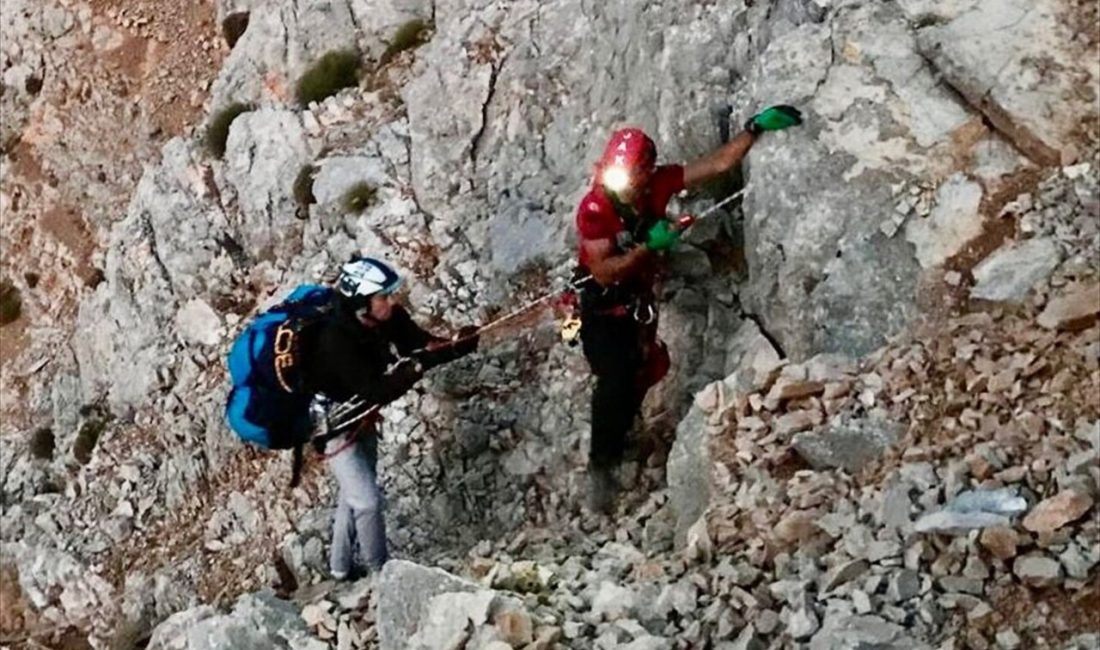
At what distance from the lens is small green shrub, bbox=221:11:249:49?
76.3 feet

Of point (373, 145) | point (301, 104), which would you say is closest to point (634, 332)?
point (373, 145)

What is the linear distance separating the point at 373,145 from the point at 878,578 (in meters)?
11.6

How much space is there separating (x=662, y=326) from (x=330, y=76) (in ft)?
29.0

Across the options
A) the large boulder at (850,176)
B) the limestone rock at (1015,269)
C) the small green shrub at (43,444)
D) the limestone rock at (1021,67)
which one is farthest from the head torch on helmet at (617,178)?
the small green shrub at (43,444)

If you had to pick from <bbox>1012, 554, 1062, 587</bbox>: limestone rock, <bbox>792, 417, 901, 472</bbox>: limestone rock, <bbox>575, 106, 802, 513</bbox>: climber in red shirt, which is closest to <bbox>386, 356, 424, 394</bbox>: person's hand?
<bbox>575, 106, 802, 513</bbox>: climber in red shirt

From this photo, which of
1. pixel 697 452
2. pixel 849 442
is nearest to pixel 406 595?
pixel 697 452

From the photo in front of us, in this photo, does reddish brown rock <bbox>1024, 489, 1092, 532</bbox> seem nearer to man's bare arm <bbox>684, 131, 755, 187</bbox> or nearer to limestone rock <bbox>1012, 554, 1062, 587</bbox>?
limestone rock <bbox>1012, 554, 1062, 587</bbox>

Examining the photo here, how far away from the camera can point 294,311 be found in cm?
1179

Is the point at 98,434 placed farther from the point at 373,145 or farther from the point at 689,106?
the point at 689,106

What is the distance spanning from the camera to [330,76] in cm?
2005

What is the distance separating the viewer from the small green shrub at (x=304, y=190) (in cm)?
1911

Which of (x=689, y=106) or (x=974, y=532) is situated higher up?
(x=689, y=106)

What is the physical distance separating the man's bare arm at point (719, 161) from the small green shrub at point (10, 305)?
18.1 metres

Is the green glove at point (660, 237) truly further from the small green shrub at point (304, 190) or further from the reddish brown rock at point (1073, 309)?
the small green shrub at point (304, 190)
